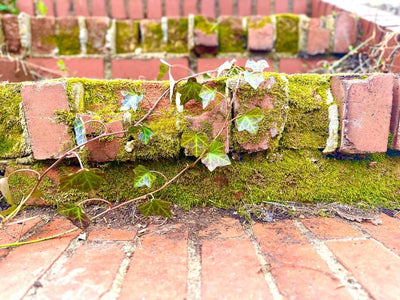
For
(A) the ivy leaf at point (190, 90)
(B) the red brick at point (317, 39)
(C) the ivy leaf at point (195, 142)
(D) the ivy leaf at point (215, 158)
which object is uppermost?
(B) the red brick at point (317, 39)

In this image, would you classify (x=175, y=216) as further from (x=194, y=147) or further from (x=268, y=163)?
(x=268, y=163)

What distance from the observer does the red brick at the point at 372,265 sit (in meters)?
0.55

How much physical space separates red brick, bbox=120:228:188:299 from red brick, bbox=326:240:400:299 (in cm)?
36

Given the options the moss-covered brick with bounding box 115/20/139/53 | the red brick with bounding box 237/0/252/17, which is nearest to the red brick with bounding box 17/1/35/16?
the moss-covered brick with bounding box 115/20/139/53

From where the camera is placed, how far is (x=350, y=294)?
0.54 m

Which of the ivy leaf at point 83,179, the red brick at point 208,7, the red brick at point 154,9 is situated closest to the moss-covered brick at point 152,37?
the red brick at point 154,9

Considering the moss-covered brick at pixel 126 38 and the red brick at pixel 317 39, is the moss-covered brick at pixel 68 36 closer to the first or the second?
the moss-covered brick at pixel 126 38

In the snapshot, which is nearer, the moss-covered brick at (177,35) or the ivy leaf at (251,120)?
the ivy leaf at (251,120)

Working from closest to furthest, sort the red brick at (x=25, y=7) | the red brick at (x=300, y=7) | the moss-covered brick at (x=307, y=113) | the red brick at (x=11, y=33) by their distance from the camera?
1. the moss-covered brick at (x=307, y=113)
2. the red brick at (x=11, y=33)
3. the red brick at (x=25, y=7)
4. the red brick at (x=300, y=7)

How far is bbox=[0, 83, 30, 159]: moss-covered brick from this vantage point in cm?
84

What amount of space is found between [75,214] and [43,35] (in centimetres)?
120

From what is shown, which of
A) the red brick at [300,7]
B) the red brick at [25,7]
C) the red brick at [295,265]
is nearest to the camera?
the red brick at [295,265]

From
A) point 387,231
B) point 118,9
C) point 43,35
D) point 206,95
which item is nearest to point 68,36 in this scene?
point 43,35

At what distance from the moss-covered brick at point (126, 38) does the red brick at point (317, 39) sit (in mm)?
919
